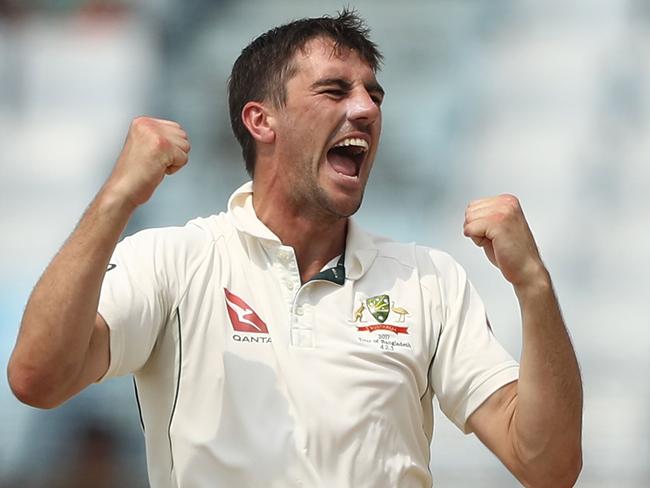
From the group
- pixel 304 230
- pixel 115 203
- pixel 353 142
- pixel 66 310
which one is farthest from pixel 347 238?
pixel 66 310

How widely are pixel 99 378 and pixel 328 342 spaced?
1.49 feet

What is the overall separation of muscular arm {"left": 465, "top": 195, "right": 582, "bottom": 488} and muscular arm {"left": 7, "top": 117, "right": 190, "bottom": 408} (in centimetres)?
61

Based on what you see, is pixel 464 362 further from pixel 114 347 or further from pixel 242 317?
pixel 114 347

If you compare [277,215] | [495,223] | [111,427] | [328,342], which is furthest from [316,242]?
[111,427]

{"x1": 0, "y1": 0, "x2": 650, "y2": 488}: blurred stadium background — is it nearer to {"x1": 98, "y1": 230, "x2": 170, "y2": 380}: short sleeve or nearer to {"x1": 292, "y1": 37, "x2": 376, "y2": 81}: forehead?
{"x1": 292, "y1": 37, "x2": 376, "y2": 81}: forehead

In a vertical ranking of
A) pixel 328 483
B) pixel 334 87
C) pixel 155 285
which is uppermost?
pixel 334 87

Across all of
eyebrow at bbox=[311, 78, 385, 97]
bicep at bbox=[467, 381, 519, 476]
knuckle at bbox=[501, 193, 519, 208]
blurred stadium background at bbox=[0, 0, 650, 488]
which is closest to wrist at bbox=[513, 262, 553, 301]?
knuckle at bbox=[501, 193, 519, 208]

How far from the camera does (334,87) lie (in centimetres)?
269

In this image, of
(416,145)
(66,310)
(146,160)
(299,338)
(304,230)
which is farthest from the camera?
(416,145)

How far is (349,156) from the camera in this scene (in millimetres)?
2727

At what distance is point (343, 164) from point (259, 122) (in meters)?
0.26

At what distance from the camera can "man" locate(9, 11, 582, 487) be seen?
2.17m

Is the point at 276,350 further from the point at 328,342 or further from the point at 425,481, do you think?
the point at 425,481

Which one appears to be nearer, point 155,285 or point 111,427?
point 155,285
